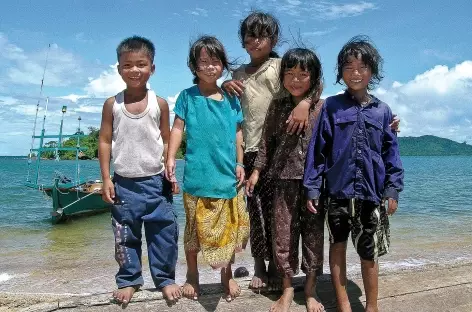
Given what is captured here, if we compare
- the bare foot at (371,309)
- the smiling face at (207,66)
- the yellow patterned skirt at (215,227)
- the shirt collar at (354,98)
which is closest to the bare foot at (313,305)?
the bare foot at (371,309)

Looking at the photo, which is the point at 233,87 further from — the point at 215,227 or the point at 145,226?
the point at 145,226

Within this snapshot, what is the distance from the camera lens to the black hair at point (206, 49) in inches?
111

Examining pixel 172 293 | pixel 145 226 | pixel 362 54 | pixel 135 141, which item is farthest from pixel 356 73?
pixel 172 293

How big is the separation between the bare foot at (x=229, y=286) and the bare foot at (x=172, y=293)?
0.31m

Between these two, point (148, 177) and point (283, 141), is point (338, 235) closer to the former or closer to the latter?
point (283, 141)

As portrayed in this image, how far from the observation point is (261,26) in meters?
3.01

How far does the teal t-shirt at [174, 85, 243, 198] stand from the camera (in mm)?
2803

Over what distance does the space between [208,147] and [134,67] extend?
0.70 meters

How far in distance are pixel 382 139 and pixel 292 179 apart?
2.00 ft

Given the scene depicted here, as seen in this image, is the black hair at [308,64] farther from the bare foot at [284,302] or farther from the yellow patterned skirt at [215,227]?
the bare foot at [284,302]

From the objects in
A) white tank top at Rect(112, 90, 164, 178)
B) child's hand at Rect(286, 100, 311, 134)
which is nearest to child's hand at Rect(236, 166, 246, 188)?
child's hand at Rect(286, 100, 311, 134)

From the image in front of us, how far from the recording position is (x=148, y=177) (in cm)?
288

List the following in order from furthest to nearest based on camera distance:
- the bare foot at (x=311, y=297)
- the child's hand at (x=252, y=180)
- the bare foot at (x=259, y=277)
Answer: the bare foot at (x=259, y=277)
the child's hand at (x=252, y=180)
the bare foot at (x=311, y=297)

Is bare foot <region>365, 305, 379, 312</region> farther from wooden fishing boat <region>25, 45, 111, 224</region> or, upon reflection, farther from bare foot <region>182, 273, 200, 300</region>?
wooden fishing boat <region>25, 45, 111, 224</region>
